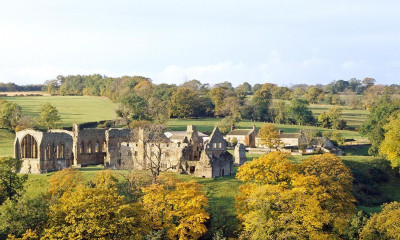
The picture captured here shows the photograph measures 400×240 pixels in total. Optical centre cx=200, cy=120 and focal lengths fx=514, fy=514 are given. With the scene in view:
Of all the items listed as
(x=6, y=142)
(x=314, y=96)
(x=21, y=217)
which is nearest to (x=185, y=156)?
(x=21, y=217)

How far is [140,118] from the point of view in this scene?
312ft

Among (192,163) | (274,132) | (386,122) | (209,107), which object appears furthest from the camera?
(209,107)

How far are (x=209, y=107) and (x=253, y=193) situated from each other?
7575cm

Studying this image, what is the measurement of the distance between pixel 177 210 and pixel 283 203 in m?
9.04

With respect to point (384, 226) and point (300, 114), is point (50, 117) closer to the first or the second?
point (300, 114)

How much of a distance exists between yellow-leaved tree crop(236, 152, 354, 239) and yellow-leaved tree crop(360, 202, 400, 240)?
10.3ft

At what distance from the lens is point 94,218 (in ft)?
123

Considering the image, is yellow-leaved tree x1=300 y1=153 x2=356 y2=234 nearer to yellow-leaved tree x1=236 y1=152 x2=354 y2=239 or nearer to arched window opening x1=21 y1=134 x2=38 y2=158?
yellow-leaved tree x1=236 y1=152 x2=354 y2=239

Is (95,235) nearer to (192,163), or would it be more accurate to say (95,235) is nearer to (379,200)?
(192,163)

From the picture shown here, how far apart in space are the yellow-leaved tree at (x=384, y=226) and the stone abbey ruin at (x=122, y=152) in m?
19.6

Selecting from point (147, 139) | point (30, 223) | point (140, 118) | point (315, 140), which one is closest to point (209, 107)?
point (140, 118)

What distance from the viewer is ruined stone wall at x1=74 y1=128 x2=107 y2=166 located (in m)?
63.9

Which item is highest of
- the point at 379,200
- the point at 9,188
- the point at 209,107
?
the point at 209,107

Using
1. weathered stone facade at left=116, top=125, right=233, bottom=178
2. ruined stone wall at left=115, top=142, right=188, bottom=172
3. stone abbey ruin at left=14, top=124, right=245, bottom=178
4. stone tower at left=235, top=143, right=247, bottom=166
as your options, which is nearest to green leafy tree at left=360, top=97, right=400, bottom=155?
stone tower at left=235, top=143, right=247, bottom=166
